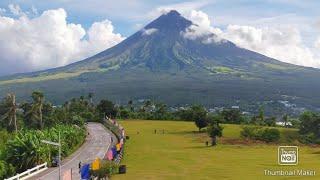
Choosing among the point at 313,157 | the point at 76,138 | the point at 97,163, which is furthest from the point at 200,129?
the point at 97,163

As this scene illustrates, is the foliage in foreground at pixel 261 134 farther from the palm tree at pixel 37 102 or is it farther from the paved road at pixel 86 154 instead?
the palm tree at pixel 37 102

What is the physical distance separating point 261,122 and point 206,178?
100299 millimetres

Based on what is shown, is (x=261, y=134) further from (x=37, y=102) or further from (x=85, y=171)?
(x=85, y=171)

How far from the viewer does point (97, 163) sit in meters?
46.8

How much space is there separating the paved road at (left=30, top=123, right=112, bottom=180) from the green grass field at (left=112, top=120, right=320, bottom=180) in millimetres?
4390

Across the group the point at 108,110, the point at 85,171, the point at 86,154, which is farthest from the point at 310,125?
the point at 85,171

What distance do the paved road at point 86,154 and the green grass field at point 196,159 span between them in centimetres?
439

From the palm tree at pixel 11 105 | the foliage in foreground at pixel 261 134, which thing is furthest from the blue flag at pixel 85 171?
the foliage in foreground at pixel 261 134

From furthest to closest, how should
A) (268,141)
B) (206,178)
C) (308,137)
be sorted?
(308,137) < (268,141) < (206,178)

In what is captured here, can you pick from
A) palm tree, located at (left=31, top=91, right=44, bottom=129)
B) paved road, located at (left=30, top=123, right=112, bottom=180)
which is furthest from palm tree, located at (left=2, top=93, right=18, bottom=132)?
palm tree, located at (left=31, top=91, right=44, bottom=129)

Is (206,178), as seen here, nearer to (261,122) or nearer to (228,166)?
(228,166)

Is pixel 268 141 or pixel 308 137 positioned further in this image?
pixel 308 137

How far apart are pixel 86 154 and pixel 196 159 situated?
61.9ft

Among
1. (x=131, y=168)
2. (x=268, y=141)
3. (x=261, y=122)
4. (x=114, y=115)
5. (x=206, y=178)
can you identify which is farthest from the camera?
(x=114, y=115)
